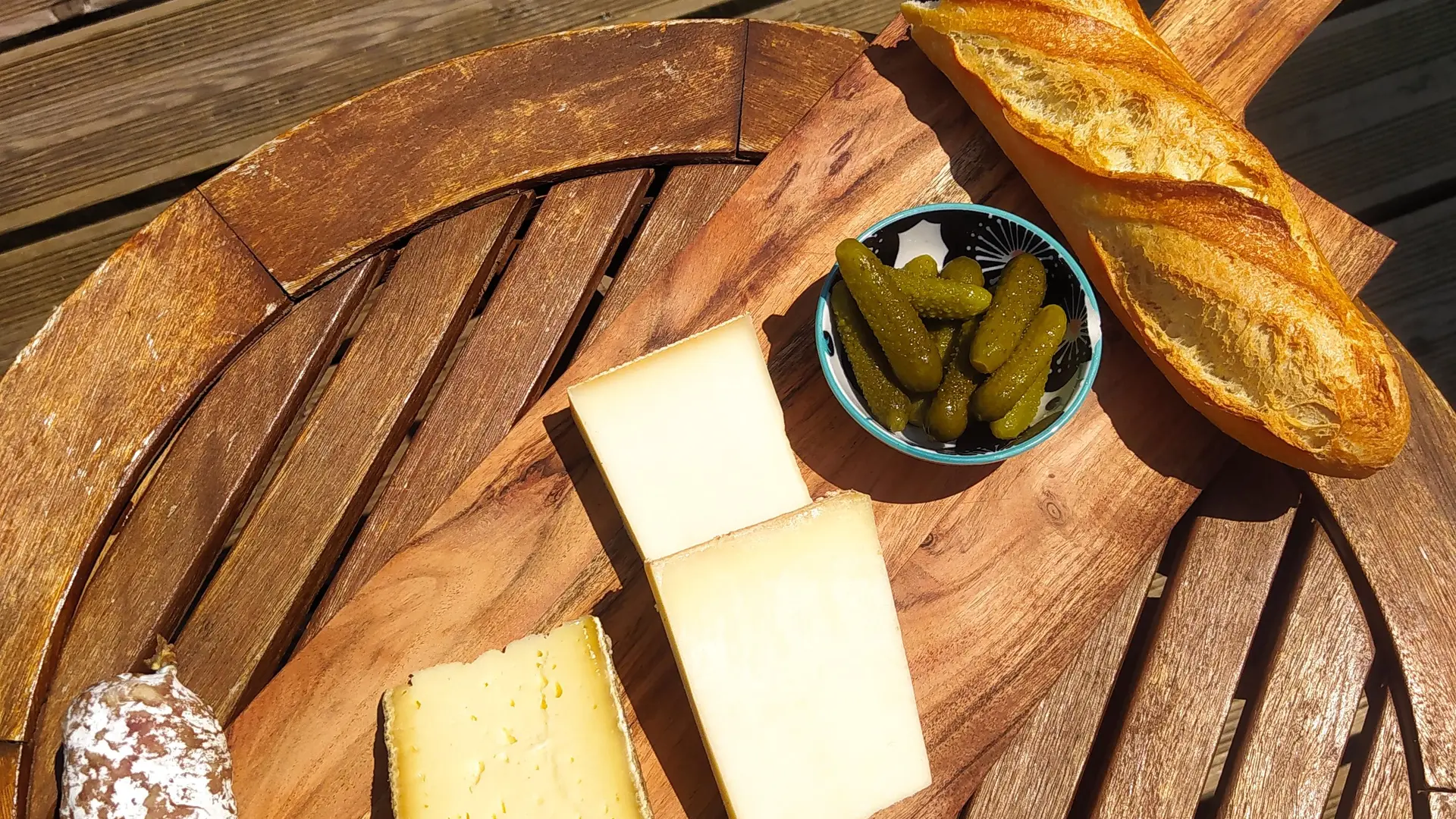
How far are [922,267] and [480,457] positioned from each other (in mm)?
992

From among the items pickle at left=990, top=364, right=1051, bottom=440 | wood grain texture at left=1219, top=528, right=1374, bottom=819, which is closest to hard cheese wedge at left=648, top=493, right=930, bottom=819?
pickle at left=990, top=364, right=1051, bottom=440

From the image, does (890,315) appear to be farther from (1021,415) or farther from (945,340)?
(1021,415)

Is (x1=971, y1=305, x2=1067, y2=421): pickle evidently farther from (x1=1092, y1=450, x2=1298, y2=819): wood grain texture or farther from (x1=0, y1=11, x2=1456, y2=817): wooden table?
(x1=1092, y1=450, x2=1298, y2=819): wood grain texture

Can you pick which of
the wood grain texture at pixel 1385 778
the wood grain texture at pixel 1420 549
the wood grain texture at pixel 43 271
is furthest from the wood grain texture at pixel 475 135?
the wood grain texture at pixel 1385 778

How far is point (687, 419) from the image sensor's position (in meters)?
1.57

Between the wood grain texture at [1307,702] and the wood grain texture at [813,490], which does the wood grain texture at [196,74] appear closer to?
the wood grain texture at [813,490]

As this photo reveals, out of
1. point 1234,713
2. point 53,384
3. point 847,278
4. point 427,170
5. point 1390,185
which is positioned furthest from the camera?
point 1390,185

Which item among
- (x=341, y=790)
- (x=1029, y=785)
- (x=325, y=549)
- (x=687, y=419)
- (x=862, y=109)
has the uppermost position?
(x=862, y=109)

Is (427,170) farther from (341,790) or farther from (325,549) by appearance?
(341,790)

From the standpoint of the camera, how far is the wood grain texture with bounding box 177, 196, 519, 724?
166 cm

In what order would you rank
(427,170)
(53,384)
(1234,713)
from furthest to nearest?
(1234,713) → (427,170) → (53,384)

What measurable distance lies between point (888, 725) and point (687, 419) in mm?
689

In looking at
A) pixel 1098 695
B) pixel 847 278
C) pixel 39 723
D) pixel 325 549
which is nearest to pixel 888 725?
pixel 1098 695

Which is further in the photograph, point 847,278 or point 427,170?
point 427,170
